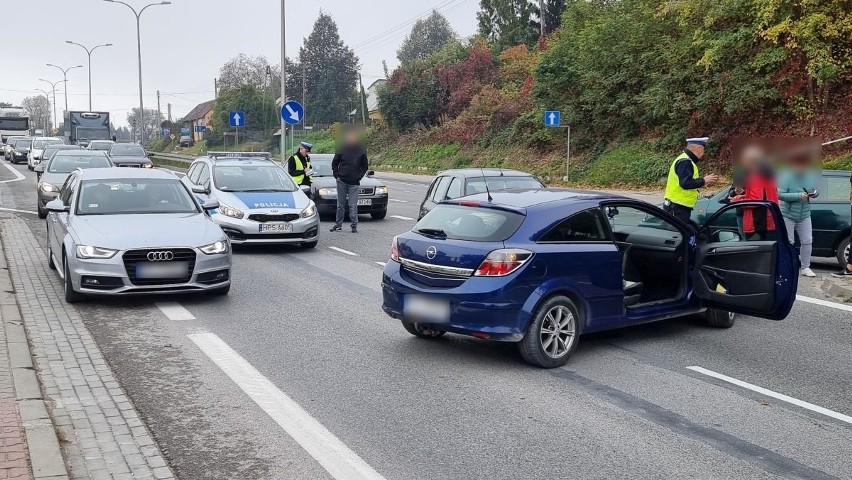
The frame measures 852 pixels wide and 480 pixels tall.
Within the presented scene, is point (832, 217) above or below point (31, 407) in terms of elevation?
above

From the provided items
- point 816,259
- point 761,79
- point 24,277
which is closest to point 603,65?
point 761,79

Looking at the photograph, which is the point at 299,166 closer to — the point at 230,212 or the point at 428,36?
the point at 230,212

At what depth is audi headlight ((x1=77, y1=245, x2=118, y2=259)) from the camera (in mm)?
9133

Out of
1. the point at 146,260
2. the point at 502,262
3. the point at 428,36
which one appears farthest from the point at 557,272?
the point at 428,36

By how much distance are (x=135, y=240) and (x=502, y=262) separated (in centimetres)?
450

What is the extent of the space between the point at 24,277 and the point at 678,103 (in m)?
25.2

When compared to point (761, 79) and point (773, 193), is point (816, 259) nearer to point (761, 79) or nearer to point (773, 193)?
point (773, 193)

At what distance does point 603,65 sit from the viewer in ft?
119

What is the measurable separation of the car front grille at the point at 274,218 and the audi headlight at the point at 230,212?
0.21 metres

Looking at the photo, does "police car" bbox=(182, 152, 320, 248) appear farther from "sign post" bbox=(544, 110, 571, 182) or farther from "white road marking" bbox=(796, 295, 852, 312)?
"sign post" bbox=(544, 110, 571, 182)

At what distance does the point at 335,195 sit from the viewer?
19.3m

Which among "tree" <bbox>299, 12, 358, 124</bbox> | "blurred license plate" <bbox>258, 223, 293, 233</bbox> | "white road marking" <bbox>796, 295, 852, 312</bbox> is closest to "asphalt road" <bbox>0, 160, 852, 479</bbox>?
"white road marking" <bbox>796, 295, 852, 312</bbox>

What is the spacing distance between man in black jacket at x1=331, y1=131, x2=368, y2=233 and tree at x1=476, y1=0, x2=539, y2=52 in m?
43.1

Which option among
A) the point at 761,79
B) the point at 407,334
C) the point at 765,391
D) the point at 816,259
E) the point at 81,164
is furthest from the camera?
the point at 761,79
